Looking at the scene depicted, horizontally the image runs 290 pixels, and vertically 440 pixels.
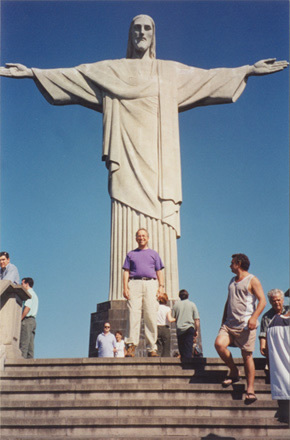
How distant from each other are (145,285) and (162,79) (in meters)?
7.35

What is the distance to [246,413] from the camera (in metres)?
7.13

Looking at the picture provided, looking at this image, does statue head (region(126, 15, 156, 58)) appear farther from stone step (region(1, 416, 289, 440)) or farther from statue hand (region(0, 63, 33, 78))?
stone step (region(1, 416, 289, 440))

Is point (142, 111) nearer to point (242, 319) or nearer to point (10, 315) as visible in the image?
point (10, 315)

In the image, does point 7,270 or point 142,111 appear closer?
point 7,270

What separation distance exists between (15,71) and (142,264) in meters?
8.01

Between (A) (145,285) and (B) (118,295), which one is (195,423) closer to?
(A) (145,285)

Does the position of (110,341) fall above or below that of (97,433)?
above

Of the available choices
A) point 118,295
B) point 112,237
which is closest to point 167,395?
point 118,295

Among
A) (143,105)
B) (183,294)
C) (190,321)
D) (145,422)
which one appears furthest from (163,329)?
(143,105)

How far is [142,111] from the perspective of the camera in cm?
1438

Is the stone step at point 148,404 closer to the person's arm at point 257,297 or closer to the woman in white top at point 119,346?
the person's arm at point 257,297

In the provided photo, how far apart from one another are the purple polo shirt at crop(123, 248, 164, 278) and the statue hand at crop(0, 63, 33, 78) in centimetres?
768

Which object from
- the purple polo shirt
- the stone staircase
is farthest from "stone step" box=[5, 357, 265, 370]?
the purple polo shirt

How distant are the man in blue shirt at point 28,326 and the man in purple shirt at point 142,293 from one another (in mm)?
2565
